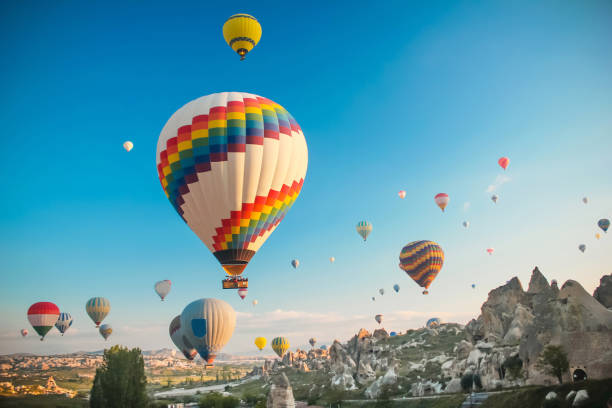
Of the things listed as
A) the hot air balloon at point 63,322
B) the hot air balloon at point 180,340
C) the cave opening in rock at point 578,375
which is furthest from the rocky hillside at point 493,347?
the hot air balloon at point 63,322

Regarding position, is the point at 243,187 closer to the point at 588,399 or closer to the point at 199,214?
the point at 199,214

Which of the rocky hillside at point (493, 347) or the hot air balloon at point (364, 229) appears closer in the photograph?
the rocky hillside at point (493, 347)

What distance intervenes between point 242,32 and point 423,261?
59896mm

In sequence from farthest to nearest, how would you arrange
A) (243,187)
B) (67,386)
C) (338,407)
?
(67,386)
(338,407)
(243,187)

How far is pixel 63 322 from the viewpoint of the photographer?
9981cm

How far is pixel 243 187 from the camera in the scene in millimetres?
38125

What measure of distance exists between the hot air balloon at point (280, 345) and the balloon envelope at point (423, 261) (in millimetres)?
53769

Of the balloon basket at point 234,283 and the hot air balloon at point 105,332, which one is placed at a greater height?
the balloon basket at point 234,283

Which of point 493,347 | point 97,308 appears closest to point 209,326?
point 97,308

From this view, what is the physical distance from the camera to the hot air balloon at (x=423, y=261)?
279ft

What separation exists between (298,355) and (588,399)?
15110 centimetres

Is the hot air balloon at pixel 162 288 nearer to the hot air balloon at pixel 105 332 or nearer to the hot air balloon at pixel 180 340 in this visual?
the hot air balloon at pixel 180 340

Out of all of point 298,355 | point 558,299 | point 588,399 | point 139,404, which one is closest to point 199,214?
point 139,404

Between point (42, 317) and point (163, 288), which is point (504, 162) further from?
point (42, 317)
